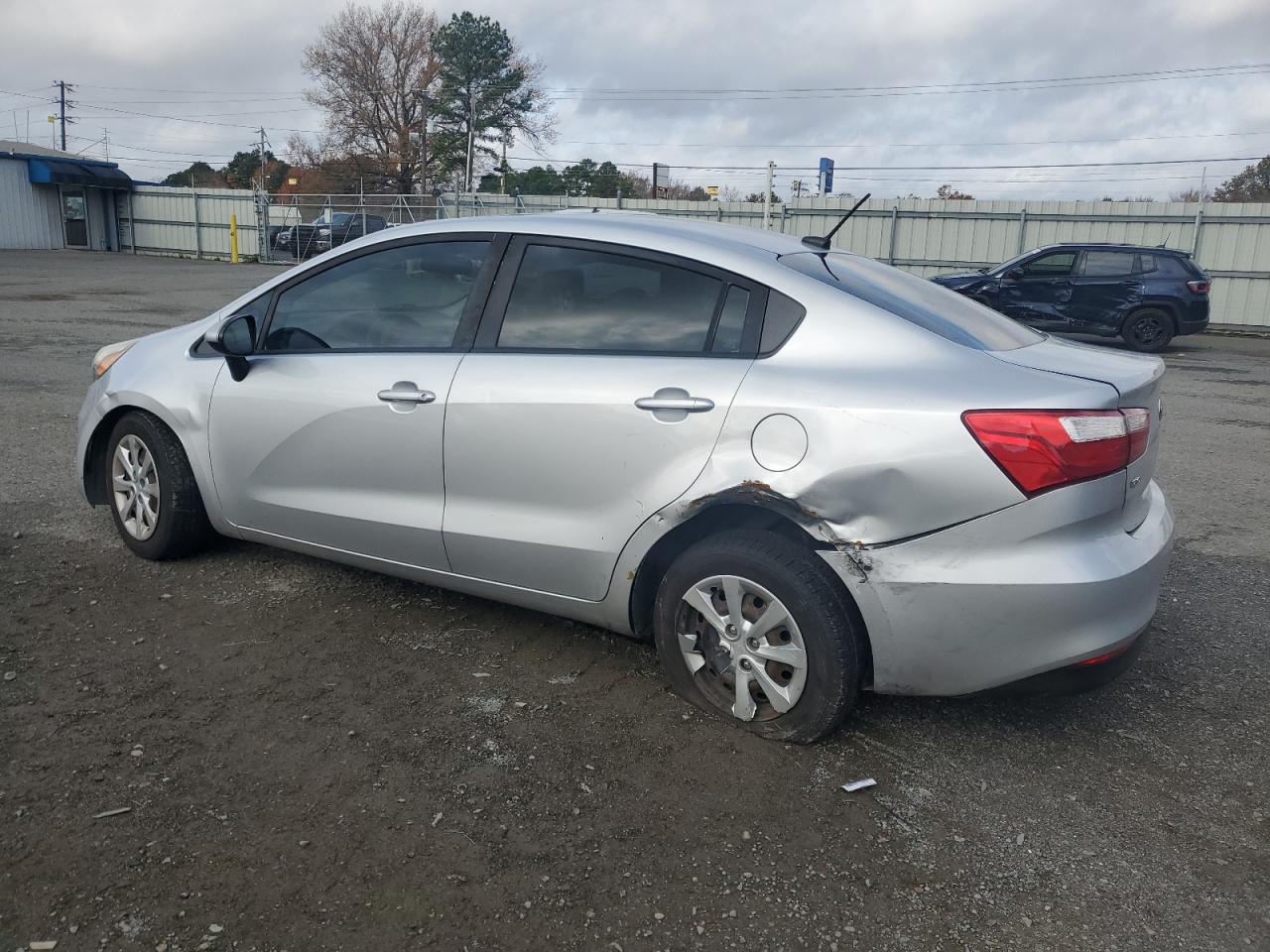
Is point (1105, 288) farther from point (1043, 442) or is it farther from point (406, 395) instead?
point (406, 395)

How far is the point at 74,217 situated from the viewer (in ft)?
128

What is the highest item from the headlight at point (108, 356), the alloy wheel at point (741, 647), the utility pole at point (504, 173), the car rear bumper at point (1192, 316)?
the utility pole at point (504, 173)

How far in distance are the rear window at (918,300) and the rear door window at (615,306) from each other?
313 mm

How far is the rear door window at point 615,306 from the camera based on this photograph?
3246mm

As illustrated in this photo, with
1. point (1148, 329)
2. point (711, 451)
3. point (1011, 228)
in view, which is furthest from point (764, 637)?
point (1011, 228)

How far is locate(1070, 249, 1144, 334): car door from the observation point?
15.7 metres

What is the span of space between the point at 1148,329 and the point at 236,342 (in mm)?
15226

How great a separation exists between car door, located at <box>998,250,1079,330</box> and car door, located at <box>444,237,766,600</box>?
45.4ft

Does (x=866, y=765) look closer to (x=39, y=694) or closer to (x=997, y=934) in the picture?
(x=997, y=934)

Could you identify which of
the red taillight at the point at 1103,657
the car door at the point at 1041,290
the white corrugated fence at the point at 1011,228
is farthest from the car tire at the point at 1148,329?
the red taillight at the point at 1103,657

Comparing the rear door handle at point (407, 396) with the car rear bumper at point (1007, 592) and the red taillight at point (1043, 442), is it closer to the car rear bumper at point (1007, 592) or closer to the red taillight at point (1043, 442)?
the car rear bumper at point (1007, 592)

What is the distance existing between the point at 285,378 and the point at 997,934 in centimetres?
308

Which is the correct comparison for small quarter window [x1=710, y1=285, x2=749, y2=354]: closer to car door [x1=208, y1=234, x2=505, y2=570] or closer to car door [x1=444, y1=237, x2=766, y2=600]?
car door [x1=444, y1=237, x2=766, y2=600]

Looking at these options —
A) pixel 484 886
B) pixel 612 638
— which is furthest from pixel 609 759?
pixel 612 638
